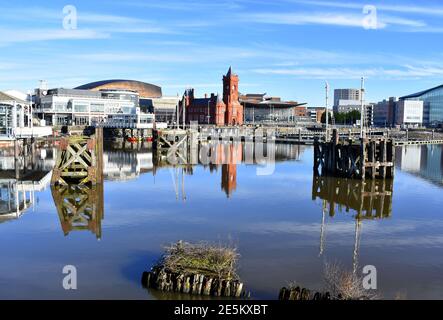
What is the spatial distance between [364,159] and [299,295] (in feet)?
81.0

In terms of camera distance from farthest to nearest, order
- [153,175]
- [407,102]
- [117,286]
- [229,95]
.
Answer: [407,102], [229,95], [153,175], [117,286]

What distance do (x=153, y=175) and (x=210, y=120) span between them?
81.6 m

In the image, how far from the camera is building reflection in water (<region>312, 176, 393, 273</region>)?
76.0 ft

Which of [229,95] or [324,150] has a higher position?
[229,95]

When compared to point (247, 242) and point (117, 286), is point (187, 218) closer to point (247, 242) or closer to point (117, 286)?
point (247, 242)

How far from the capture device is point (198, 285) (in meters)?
12.3

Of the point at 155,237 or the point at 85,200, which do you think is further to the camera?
the point at 85,200

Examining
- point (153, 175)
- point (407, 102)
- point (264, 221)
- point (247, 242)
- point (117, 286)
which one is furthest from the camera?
point (407, 102)

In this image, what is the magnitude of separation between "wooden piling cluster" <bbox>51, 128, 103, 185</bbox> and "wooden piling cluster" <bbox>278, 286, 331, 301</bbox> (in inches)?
818

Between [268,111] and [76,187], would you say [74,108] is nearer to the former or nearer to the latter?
[268,111]

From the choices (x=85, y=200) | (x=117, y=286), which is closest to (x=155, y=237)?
(x=117, y=286)

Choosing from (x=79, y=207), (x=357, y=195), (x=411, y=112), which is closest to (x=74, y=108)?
(x=79, y=207)

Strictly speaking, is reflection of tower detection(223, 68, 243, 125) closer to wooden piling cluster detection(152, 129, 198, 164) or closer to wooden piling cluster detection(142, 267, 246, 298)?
wooden piling cluster detection(152, 129, 198, 164)

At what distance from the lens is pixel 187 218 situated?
2186cm
